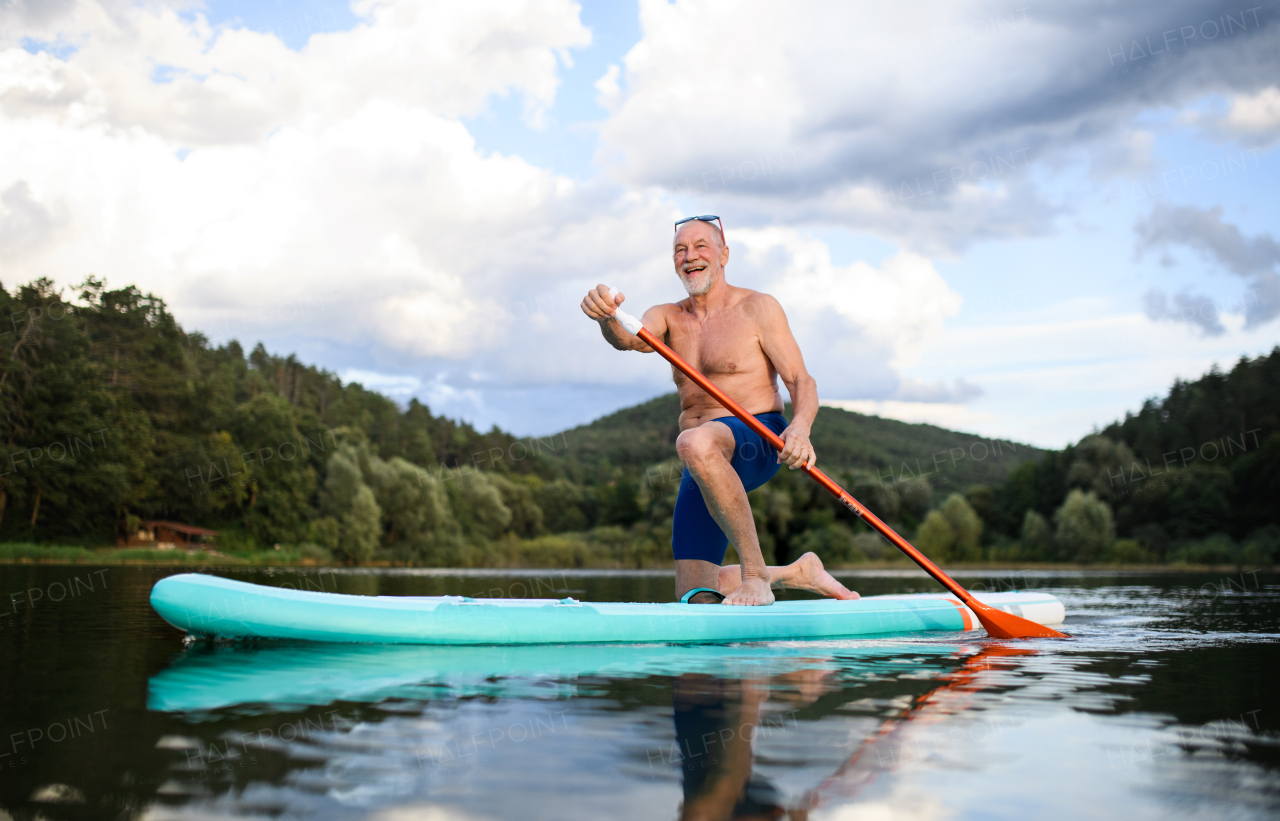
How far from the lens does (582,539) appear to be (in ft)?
153

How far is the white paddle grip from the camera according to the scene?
535 cm

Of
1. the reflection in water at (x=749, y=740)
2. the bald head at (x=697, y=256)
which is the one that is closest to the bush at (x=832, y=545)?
the bald head at (x=697, y=256)

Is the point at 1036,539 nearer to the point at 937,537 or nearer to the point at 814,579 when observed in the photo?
the point at 937,537

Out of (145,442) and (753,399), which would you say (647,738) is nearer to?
(753,399)

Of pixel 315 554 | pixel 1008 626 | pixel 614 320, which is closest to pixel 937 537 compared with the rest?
pixel 315 554

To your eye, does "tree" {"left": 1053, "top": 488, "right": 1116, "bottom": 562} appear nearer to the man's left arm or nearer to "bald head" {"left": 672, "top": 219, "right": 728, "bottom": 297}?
the man's left arm

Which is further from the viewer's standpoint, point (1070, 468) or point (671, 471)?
point (1070, 468)

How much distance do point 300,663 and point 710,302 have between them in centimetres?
340

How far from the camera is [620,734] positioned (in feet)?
8.00

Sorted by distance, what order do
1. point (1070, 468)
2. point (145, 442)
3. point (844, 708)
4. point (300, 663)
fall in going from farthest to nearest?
point (1070, 468) < point (145, 442) < point (300, 663) < point (844, 708)

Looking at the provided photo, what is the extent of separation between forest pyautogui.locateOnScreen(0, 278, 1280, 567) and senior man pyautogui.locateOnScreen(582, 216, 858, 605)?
35675 mm

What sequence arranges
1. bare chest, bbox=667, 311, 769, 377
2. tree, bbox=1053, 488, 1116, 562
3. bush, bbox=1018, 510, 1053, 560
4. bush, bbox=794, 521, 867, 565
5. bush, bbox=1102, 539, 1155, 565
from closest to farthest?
bare chest, bbox=667, 311, 769, 377, bush, bbox=794, 521, 867, 565, bush, bbox=1102, 539, 1155, 565, tree, bbox=1053, 488, 1116, 562, bush, bbox=1018, 510, 1053, 560

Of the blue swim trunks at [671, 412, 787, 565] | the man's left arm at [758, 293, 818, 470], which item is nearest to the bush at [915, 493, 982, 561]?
the blue swim trunks at [671, 412, 787, 565]

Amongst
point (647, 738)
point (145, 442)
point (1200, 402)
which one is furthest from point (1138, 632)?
point (1200, 402)
